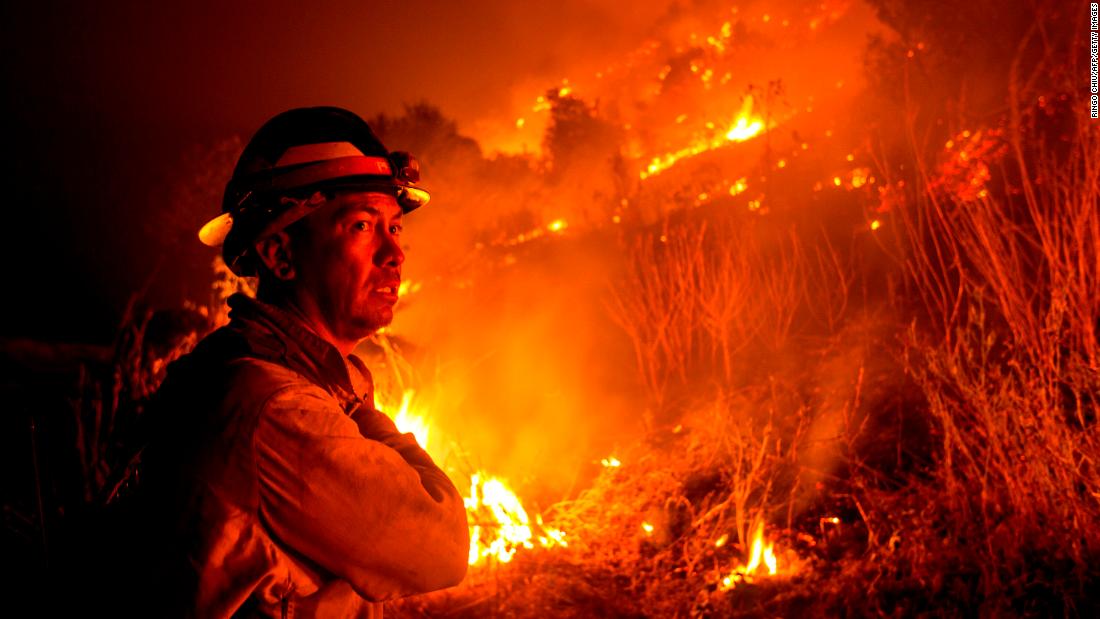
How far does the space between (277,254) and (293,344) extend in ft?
1.08

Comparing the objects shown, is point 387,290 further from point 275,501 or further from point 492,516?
point 492,516

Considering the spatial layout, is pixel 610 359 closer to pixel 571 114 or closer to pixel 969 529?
pixel 969 529

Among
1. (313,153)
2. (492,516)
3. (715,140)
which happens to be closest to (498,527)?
(492,516)

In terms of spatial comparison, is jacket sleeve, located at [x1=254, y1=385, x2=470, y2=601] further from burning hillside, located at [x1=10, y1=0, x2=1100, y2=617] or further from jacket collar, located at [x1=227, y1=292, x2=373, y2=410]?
burning hillside, located at [x1=10, y1=0, x2=1100, y2=617]

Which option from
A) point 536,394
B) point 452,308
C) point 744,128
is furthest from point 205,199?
point 744,128

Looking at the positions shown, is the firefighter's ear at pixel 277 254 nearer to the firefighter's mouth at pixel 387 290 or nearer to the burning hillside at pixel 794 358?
the firefighter's mouth at pixel 387 290

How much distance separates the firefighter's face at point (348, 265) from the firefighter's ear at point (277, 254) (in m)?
0.02

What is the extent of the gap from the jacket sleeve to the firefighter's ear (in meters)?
0.47

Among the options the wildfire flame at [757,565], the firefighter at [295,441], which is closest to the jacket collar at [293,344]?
the firefighter at [295,441]

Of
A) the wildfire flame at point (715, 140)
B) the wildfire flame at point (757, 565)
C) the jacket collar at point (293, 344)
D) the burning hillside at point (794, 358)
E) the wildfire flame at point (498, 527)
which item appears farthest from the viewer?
the wildfire flame at point (715, 140)

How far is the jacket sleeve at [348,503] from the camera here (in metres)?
1.46

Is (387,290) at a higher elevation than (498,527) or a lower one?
higher

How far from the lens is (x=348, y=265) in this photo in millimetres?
1928

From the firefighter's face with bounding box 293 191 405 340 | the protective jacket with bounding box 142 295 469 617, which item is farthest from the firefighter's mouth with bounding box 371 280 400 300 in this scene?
the protective jacket with bounding box 142 295 469 617
